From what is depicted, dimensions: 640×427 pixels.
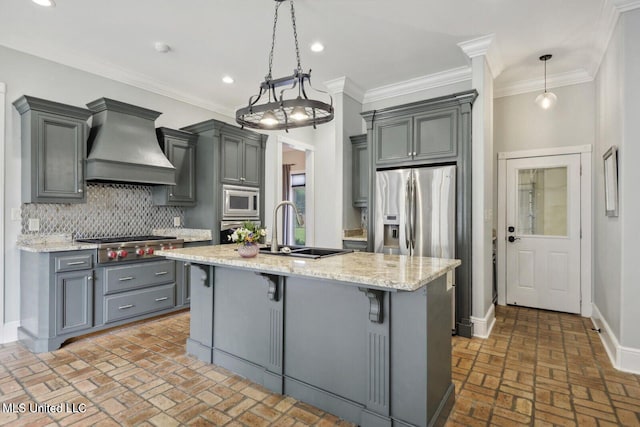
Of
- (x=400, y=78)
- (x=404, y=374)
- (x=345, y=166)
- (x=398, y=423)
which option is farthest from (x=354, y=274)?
(x=400, y=78)

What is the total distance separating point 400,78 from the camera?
429 cm

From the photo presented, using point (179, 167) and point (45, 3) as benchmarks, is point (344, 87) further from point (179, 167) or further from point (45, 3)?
point (45, 3)

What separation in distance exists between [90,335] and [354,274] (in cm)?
312

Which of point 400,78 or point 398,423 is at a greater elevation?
point 400,78

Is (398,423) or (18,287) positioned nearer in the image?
(398,423)

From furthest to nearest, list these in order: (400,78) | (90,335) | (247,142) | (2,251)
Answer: (247,142) < (400,78) < (90,335) < (2,251)

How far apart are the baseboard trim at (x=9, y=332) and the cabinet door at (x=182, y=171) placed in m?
1.90

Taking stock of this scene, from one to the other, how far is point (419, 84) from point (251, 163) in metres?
2.50

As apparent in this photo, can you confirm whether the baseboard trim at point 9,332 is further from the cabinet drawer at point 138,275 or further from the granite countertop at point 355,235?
the granite countertop at point 355,235

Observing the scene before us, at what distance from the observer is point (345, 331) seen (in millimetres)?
2039

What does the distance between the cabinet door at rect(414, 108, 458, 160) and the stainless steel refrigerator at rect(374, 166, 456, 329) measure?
187 mm

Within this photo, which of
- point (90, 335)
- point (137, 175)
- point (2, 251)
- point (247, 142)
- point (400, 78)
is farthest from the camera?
point (247, 142)

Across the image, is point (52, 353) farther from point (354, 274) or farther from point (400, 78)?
point (400, 78)

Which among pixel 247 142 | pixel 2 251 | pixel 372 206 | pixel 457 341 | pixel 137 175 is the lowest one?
pixel 457 341
